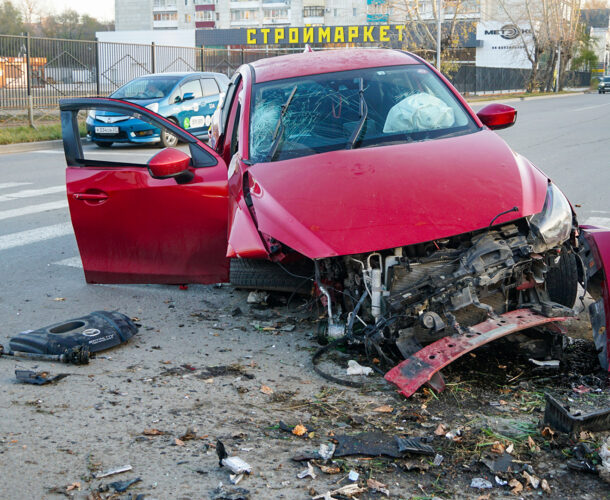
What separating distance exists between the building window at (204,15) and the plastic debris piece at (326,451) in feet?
398

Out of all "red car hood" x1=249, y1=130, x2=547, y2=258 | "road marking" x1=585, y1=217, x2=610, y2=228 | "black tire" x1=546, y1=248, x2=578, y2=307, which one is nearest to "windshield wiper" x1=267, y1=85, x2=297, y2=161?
"red car hood" x1=249, y1=130, x2=547, y2=258

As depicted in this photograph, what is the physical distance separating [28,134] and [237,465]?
17.6m

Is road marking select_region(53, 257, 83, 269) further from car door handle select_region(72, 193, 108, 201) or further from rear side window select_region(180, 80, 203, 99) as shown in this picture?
rear side window select_region(180, 80, 203, 99)

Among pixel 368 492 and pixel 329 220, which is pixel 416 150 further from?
pixel 368 492

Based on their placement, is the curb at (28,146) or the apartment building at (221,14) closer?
the curb at (28,146)

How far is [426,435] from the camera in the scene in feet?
11.5

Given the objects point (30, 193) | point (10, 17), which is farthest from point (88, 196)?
point (10, 17)

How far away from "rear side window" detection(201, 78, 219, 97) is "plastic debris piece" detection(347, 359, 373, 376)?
51.5ft

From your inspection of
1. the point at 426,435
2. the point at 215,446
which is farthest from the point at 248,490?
the point at 426,435

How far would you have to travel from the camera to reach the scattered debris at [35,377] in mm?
4262

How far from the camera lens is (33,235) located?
332 inches

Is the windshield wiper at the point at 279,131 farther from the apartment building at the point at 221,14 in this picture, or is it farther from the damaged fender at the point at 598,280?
the apartment building at the point at 221,14

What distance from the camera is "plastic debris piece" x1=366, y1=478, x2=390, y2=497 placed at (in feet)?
9.89

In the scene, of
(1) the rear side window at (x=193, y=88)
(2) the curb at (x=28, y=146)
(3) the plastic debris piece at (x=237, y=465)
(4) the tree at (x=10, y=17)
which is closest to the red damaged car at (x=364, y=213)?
(3) the plastic debris piece at (x=237, y=465)
